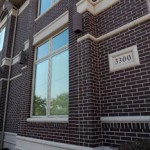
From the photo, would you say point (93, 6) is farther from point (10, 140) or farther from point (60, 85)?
point (10, 140)

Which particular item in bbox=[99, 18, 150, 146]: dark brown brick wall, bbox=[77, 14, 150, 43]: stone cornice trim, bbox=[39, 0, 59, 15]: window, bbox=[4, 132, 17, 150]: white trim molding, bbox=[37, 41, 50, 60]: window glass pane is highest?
bbox=[39, 0, 59, 15]: window

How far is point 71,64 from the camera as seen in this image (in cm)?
481

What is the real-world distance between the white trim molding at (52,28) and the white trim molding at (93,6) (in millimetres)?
665

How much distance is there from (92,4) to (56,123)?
349 cm

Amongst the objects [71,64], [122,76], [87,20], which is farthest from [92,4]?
[122,76]

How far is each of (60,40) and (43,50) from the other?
3.45 ft

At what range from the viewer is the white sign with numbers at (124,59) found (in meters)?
3.71

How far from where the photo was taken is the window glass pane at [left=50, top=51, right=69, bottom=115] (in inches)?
196

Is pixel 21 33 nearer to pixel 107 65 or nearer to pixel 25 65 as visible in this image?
pixel 25 65

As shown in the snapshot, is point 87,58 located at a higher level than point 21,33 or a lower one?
lower

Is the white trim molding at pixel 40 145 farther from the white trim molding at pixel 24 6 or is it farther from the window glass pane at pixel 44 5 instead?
the white trim molding at pixel 24 6

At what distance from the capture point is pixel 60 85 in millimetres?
5238

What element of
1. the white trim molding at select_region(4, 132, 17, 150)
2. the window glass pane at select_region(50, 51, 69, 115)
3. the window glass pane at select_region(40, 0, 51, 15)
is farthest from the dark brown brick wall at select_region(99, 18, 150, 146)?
the white trim molding at select_region(4, 132, 17, 150)

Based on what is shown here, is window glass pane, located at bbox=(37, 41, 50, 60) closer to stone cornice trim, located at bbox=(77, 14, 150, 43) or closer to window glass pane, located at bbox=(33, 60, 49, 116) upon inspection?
window glass pane, located at bbox=(33, 60, 49, 116)
